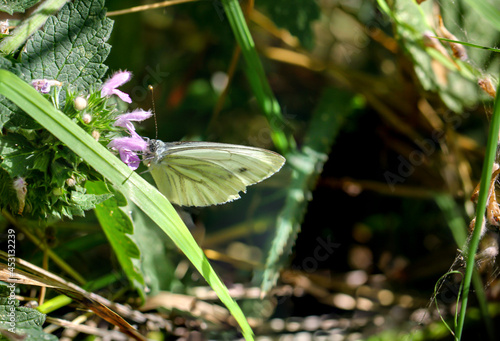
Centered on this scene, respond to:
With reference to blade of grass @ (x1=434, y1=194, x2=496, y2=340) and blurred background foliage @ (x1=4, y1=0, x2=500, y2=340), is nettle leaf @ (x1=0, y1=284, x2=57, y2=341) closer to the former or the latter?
blurred background foliage @ (x1=4, y1=0, x2=500, y2=340)

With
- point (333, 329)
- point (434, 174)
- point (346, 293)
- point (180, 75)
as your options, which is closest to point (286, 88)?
point (180, 75)

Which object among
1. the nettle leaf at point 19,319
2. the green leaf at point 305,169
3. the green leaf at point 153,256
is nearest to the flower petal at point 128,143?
the green leaf at point 153,256

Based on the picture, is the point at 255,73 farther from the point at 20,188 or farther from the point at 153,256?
the point at 20,188

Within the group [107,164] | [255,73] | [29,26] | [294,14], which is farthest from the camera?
[294,14]

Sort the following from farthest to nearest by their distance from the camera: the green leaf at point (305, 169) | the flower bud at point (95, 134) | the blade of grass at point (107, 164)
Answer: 1. the green leaf at point (305, 169)
2. the flower bud at point (95, 134)
3. the blade of grass at point (107, 164)

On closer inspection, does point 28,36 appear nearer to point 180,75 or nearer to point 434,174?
point 180,75

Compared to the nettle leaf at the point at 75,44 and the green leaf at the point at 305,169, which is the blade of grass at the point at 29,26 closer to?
the nettle leaf at the point at 75,44

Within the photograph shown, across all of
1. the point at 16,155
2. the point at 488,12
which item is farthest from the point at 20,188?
the point at 488,12

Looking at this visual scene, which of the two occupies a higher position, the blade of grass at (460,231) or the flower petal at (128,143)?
the flower petal at (128,143)
